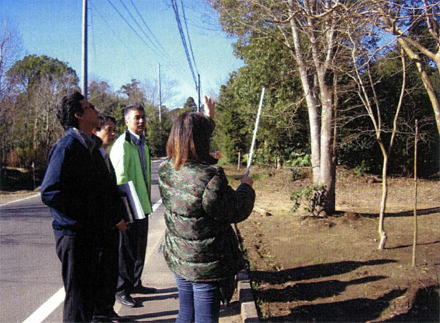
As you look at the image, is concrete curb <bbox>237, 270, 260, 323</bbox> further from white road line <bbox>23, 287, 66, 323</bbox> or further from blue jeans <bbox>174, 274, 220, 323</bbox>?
white road line <bbox>23, 287, 66, 323</bbox>

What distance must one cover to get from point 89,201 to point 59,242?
0.34 metres

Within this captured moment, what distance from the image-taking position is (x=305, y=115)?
15609 mm

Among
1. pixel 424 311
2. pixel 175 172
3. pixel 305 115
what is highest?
pixel 305 115

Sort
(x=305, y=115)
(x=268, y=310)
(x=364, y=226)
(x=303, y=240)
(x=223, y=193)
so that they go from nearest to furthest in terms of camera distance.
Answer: (x=223, y=193), (x=268, y=310), (x=303, y=240), (x=364, y=226), (x=305, y=115)

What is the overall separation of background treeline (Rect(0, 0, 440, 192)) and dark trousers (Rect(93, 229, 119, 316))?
332 centimetres

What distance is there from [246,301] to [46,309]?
81.4 inches

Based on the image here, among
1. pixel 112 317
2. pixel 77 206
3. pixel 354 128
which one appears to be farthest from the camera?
pixel 354 128

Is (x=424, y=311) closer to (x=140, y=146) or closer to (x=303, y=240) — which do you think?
(x=303, y=240)

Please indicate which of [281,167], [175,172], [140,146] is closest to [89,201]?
[175,172]

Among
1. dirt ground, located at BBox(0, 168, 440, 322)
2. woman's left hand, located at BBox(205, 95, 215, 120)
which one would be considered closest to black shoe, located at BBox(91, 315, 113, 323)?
dirt ground, located at BBox(0, 168, 440, 322)

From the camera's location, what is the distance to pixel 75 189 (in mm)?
2885

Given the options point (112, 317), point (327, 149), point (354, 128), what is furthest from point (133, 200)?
point (354, 128)

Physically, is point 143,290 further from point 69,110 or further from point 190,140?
point 190,140

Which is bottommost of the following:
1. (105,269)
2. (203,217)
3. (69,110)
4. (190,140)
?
(105,269)
